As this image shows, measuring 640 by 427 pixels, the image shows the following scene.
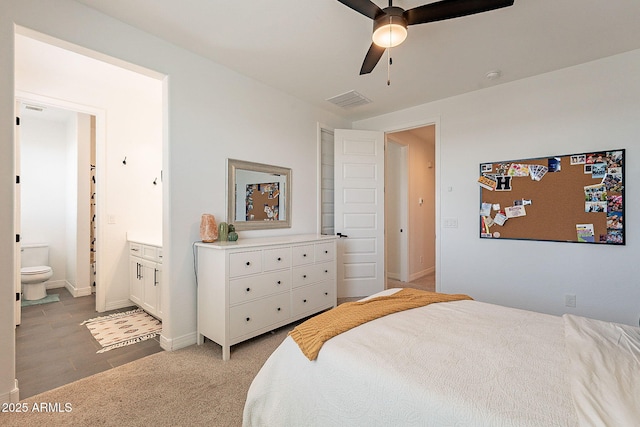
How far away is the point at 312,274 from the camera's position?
125 inches

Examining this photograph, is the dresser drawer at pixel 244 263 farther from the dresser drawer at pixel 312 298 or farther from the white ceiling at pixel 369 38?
the white ceiling at pixel 369 38

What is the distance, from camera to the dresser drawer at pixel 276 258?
270cm

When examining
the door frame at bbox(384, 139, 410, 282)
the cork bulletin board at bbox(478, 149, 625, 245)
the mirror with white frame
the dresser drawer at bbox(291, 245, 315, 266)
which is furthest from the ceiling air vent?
the dresser drawer at bbox(291, 245, 315, 266)

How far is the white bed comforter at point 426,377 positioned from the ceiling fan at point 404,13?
1.73m

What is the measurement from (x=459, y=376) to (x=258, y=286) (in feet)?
6.34

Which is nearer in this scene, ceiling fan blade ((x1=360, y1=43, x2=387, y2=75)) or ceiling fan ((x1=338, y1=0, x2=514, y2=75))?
ceiling fan ((x1=338, y1=0, x2=514, y2=75))

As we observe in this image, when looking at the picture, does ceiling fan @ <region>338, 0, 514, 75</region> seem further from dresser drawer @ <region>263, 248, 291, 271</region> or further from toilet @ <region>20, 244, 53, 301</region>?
toilet @ <region>20, 244, 53, 301</region>

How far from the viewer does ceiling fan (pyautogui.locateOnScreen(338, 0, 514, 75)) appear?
5.41ft

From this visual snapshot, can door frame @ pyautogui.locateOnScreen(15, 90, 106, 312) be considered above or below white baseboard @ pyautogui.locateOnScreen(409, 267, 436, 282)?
above

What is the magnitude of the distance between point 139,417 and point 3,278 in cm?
119

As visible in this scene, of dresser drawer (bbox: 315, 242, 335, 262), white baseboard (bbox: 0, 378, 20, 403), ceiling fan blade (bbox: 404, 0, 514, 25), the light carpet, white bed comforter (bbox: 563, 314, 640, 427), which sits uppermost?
ceiling fan blade (bbox: 404, 0, 514, 25)

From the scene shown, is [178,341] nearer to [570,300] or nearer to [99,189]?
[99,189]

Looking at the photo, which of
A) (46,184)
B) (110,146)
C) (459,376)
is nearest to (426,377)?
(459,376)

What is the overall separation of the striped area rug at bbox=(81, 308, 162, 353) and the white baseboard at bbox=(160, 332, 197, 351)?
323mm
